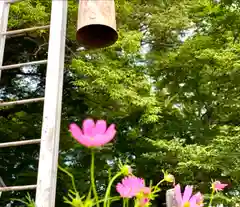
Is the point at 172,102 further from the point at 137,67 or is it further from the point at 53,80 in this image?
the point at 53,80

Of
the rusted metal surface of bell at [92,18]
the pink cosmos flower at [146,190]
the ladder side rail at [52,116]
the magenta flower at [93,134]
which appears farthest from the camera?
the ladder side rail at [52,116]

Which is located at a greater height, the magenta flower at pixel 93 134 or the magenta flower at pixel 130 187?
the magenta flower at pixel 93 134

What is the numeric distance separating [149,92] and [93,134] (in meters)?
5.67

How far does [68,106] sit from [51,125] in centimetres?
568

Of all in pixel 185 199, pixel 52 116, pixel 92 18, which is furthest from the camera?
pixel 52 116

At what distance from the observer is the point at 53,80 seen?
69.0 inches

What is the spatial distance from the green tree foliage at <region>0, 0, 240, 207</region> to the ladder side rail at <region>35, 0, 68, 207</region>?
349 centimetres

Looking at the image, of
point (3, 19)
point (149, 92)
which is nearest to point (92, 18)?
point (3, 19)

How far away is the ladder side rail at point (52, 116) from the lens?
152cm

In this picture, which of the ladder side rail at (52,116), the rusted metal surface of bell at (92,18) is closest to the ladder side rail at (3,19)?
the ladder side rail at (52,116)

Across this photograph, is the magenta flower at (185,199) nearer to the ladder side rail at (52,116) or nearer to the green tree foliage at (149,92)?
the ladder side rail at (52,116)

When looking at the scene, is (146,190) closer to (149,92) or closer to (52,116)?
(52,116)

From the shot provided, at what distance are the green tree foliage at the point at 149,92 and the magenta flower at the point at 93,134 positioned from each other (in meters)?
4.76

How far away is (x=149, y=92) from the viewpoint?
20.7ft
